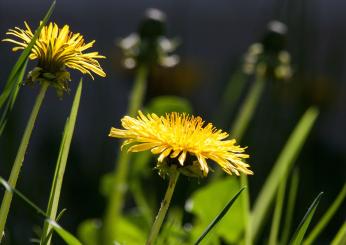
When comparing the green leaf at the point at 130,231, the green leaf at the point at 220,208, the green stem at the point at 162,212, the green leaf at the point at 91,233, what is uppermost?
the green stem at the point at 162,212

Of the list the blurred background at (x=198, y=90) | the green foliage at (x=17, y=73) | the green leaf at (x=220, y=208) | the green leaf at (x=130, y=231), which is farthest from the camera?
the blurred background at (x=198, y=90)

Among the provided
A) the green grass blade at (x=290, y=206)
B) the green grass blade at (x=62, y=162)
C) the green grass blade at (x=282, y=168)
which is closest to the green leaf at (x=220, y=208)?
the green grass blade at (x=282, y=168)

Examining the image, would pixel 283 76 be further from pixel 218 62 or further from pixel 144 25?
pixel 218 62

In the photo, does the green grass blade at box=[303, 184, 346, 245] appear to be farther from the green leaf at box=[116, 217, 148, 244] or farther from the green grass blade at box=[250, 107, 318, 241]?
the green leaf at box=[116, 217, 148, 244]

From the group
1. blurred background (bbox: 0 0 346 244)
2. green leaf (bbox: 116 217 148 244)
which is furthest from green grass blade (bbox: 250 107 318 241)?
blurred background (bbox: 0 0 346 244)

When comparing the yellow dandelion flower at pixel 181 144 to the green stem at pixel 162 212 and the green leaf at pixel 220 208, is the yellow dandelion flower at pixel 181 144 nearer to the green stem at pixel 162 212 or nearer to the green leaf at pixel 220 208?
the green stem at pixel 162 212

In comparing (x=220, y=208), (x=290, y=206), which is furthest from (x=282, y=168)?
(x=220, y=208)

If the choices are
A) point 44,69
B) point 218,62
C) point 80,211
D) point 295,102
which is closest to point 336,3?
point 218,62
